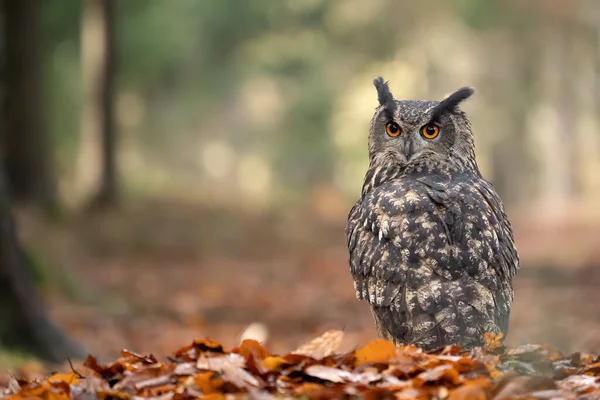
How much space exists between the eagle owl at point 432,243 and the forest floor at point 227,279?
0.73 m

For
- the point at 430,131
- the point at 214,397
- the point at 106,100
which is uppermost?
the point at 106,100

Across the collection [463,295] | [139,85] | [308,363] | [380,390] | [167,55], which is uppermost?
[139,85]

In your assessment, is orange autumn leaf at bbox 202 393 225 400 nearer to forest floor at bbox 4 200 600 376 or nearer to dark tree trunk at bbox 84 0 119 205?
forest floor at bbox 4 200 600 376

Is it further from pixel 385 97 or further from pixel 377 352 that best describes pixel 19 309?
pixel 377 352

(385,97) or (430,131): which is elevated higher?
(385,97)

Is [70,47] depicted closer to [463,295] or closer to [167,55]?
[167,55]

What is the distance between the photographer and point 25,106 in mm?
19078

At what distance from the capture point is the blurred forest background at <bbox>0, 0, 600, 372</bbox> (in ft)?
39.9

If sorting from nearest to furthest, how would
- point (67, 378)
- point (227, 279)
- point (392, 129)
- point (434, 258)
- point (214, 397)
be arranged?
1. point (214, 397)
2. point (67, 378)
3. point (434, 258)
4. point (392, 129)
5. point (227, 279)

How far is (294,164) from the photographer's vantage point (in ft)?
131

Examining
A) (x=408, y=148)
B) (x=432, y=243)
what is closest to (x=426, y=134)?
(x=408, y=148)

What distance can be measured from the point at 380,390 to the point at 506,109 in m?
28.4

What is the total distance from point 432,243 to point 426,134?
92 cm

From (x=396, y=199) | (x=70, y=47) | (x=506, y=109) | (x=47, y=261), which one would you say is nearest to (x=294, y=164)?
(x=506, y=109)
